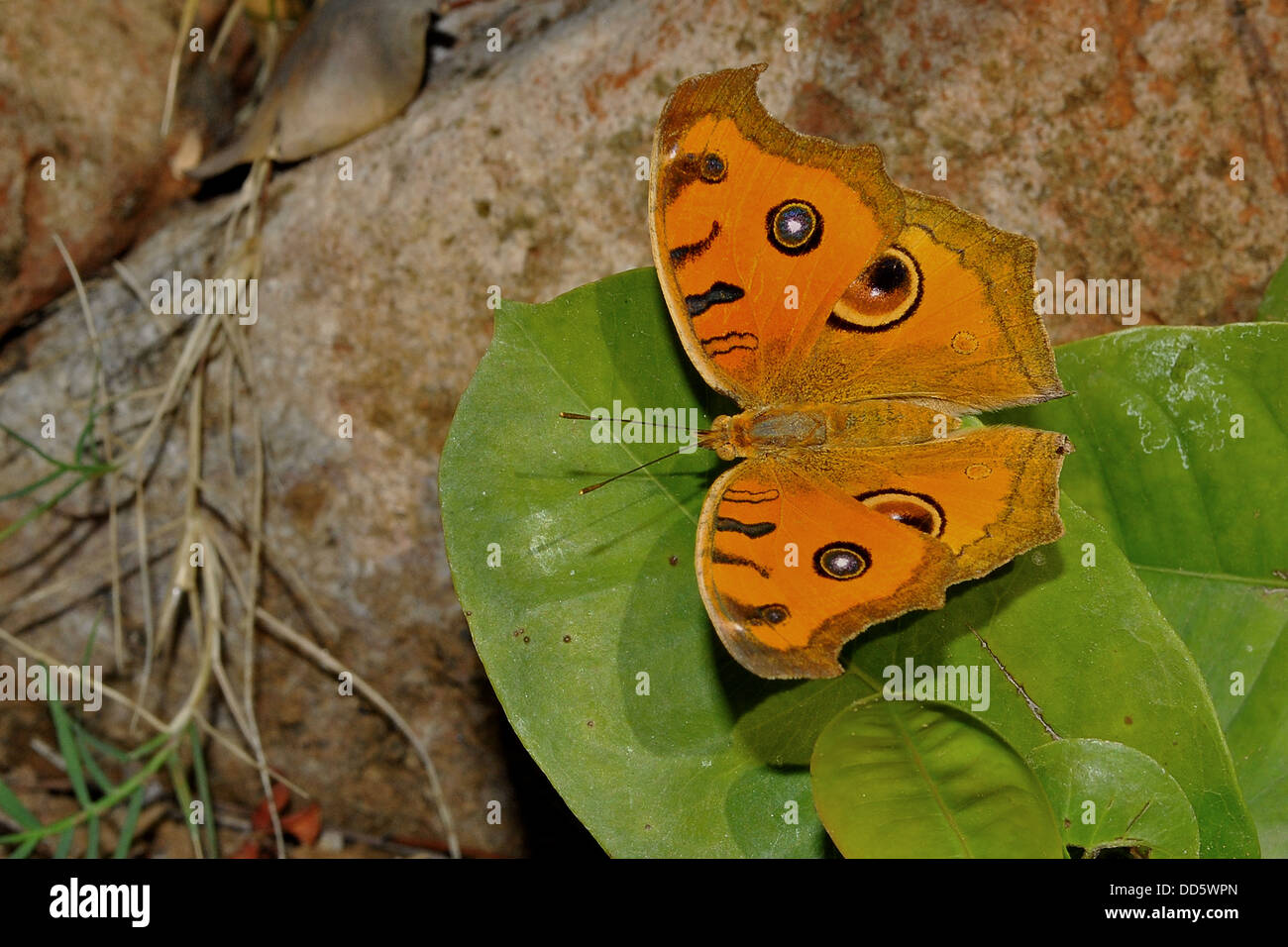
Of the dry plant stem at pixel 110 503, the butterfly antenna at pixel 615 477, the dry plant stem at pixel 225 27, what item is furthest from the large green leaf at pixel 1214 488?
the dry plant stem at pixel 225 27

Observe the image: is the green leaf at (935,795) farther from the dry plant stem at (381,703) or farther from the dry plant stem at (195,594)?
the dry plant stem at (195,594)

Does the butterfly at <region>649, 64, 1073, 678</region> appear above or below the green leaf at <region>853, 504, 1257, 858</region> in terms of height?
above

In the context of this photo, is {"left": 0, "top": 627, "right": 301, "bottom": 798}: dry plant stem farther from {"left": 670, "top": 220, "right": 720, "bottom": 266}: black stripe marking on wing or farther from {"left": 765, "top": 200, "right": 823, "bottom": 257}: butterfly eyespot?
{"left": 765, "top": 200, "right": 823, "bottom": 257}: butterfly eyespot

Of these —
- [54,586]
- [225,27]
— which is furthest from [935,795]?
[225,27]

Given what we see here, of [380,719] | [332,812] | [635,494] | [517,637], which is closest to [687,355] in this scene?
[635,494]

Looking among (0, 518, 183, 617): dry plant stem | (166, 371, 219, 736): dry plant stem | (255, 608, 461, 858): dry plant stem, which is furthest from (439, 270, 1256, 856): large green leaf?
(0, 518, 183, 617): dry plant stem

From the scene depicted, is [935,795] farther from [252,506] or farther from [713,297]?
[252,506]

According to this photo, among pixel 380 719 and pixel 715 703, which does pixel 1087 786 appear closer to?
pixel 715 703
